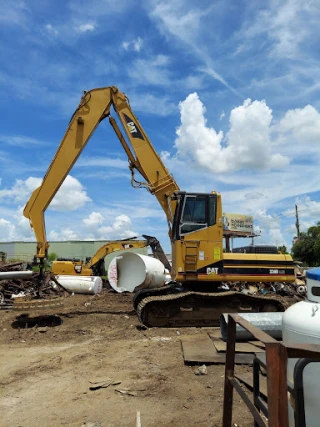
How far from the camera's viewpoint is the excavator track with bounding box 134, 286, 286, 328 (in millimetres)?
9953

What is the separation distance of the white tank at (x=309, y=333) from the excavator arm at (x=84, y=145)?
7.48 m

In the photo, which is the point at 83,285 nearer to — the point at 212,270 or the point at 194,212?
the point at 212,270

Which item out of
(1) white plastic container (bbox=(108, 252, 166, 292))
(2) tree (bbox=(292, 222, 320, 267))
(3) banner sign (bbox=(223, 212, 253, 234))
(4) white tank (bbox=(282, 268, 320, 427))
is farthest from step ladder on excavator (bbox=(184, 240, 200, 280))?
(3) banner sign (bbox=(223, 212, 253, 234))

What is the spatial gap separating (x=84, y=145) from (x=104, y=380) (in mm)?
7492

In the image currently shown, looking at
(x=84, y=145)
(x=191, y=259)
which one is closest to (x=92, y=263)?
(x=84, y=145)

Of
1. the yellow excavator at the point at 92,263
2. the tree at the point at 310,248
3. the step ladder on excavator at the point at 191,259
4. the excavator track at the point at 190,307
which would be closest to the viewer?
the excavator track at the point at 190,307

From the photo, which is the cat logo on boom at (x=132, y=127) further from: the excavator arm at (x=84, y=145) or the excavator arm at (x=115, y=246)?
the excavator arm at (x=115, y=246)

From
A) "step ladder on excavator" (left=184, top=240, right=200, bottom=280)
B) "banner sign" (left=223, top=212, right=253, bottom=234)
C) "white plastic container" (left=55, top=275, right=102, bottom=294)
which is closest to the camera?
"step ladder on excavator" (left=184, top=240, right=200, bottom=280)

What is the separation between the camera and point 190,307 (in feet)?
33.3

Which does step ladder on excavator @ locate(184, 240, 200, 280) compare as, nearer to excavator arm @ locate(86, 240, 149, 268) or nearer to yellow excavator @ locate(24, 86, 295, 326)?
yellow excavator @ locate(24, 86, 295, 326)

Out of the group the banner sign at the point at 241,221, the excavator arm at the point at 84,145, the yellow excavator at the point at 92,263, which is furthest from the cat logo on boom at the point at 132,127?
the banner sign at the point at 241,221

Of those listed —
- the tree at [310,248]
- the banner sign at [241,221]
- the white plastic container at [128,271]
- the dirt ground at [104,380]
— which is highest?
the banner sign at [241,221]

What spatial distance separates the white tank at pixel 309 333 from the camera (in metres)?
2.82

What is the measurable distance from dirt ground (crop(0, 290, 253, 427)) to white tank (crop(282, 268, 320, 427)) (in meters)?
1.46
